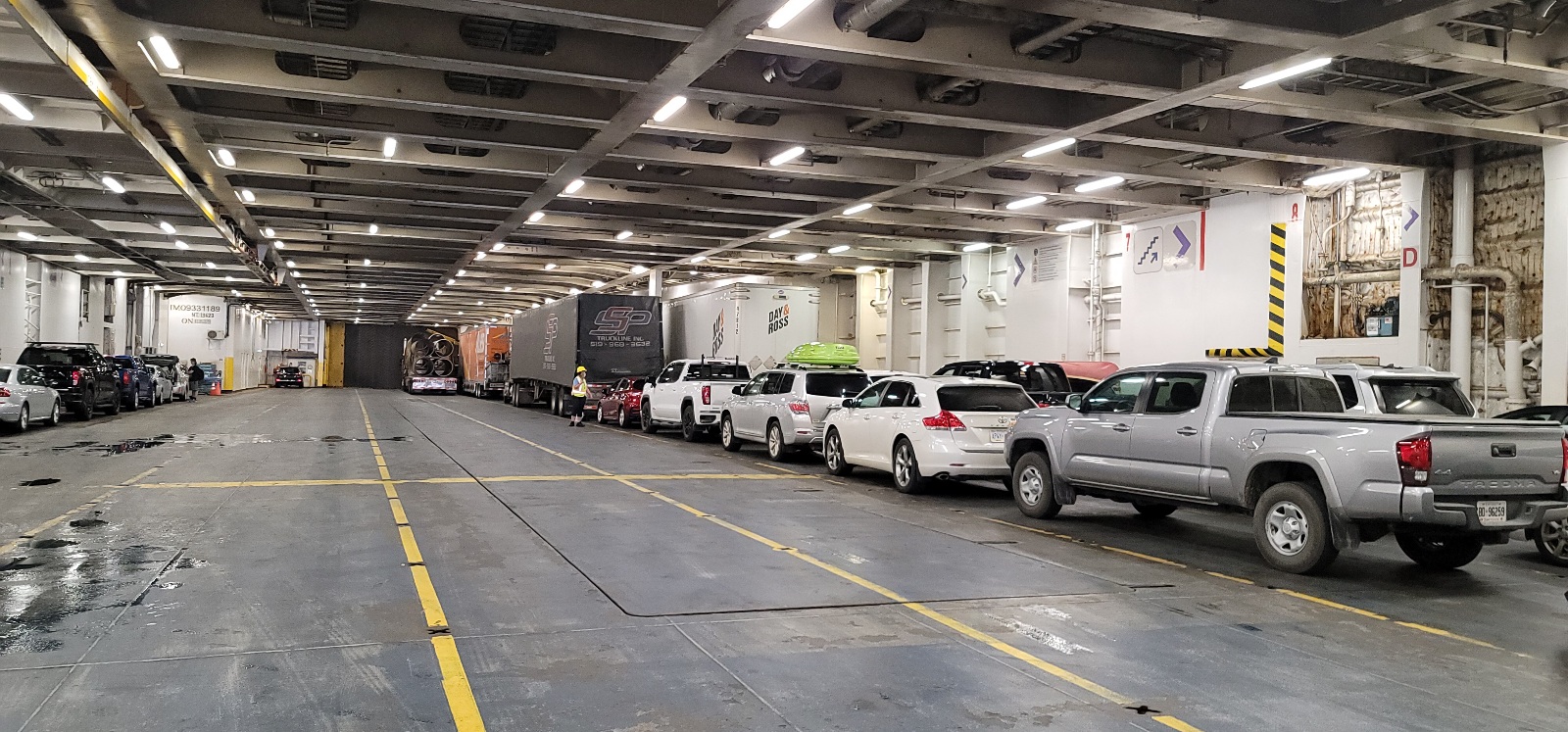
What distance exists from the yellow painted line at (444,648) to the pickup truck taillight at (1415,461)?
22.2 feet

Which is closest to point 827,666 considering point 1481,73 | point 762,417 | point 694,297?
point 1481,73

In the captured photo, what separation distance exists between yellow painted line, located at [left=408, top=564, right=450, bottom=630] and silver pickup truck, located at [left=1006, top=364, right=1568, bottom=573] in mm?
6554

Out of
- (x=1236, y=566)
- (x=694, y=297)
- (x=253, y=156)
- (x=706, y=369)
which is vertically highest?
(x=253, y=156)

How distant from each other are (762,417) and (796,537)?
8948 mm

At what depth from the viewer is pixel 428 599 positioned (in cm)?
705

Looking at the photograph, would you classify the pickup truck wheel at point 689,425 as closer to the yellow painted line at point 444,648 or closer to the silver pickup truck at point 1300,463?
the silver pickup truck at point 1300,463

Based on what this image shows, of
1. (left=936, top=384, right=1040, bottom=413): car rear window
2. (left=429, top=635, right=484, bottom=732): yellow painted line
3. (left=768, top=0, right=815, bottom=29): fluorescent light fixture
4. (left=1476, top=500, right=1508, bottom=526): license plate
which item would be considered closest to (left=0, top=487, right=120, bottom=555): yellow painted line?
(left=429, top=635, right=484, bottom=732): yellow painted line

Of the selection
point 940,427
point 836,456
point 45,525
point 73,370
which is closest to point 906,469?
point 940,427

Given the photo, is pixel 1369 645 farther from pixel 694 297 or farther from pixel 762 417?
pixel 694 297

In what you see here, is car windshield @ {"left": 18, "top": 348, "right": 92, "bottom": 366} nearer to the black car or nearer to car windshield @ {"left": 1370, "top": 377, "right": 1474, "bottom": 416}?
the black car

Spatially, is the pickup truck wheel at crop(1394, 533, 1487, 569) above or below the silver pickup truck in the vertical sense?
below

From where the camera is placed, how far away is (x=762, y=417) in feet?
61.7

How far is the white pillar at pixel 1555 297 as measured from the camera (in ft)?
46.1

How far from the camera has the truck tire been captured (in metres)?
8.45
